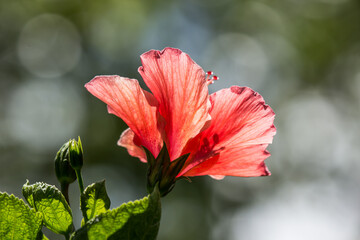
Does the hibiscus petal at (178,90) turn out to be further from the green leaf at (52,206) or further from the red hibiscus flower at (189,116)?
the green leaf at (52,206)

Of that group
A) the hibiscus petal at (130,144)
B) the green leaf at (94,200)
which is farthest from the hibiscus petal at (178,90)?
the green leaf at (94,200)

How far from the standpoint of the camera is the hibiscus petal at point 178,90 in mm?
1318

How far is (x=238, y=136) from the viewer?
135 cm

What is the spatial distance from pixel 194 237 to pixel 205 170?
1169 centimetres

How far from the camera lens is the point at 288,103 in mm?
12820

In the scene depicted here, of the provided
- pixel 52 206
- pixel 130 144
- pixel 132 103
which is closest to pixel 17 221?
pixel 52 206

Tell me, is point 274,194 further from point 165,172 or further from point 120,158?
point 165,172

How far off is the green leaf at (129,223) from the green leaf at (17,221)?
11cm

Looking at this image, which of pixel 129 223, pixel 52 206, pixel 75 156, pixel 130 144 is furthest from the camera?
pixel 130 144

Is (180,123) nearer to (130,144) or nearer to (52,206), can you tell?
(130,144)

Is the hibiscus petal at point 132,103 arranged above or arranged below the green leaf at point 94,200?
above

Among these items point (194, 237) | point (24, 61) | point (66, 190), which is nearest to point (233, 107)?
point (66, 190)

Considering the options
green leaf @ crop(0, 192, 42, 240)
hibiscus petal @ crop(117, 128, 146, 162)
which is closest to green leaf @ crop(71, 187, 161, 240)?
green leaf @ crop(0, 192, 42, 240)

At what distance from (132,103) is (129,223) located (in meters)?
0.44
